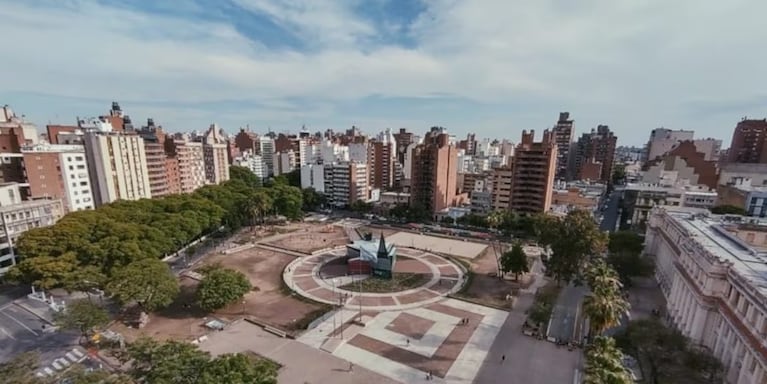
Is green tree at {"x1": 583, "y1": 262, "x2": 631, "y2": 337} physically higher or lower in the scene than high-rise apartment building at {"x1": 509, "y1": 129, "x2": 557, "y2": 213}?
lower

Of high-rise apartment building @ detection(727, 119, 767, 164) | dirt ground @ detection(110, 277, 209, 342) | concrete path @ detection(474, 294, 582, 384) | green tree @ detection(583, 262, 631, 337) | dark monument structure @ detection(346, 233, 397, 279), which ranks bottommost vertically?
dirt ground @ detection(110, 277, 209, 342)

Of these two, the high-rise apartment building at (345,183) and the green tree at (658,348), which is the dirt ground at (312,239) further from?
the green tree at (658,348)

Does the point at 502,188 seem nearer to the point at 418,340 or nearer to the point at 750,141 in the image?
the point at 418,340

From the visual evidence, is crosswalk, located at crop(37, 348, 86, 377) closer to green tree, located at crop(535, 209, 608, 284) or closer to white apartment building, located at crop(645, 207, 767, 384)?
green tree, located at crop(535, 209, 608, 284)

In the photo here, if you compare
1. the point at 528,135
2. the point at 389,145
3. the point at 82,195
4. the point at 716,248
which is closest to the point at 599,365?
the point at 716,248

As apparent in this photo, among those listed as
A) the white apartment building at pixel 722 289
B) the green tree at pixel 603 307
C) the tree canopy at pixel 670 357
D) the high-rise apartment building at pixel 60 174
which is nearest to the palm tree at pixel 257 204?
the high-rise apartment building at pixel 60 174

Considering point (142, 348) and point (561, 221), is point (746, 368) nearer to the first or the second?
point (561, 221)

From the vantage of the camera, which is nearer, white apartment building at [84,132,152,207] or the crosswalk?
the crosswalk

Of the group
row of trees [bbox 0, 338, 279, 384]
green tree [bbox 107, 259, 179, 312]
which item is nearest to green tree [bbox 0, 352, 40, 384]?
row of trees [bbox 0, 338, 279, 384]

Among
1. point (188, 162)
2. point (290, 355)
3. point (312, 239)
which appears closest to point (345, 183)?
point (312, 239)
